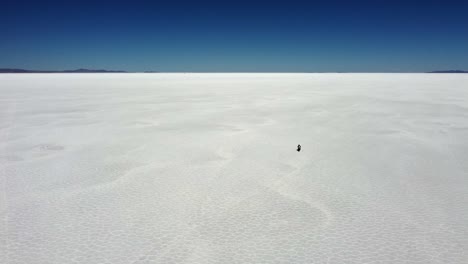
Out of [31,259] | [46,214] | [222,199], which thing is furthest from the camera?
[222,199]

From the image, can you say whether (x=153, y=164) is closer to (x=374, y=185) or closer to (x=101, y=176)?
(x=101, y=176)

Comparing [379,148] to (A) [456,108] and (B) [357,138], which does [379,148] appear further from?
(A) [456,108]

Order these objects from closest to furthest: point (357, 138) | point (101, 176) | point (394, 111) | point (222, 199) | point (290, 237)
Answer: point (290, 237), point (222, 199), point (101, 176), point (357, 138), point (394, 111)

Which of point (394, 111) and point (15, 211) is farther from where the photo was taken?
point (394, 111)

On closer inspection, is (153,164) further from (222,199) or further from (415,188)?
(415,188)

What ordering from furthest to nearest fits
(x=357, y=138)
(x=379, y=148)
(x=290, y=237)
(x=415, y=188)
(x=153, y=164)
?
1. (x=357, y=138)
2. (x=379, y=148)
3. (x=153, y=164)
4. (x=415, y=188)
5. (x=290, y=237)

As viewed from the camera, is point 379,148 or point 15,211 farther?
point 379,148

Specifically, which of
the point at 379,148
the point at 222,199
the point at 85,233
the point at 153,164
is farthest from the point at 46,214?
the point at 379,148

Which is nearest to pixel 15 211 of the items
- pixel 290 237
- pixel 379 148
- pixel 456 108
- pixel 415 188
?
pixel 290 237

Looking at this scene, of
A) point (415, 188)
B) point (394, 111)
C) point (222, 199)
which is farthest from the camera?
point (394, 111)
